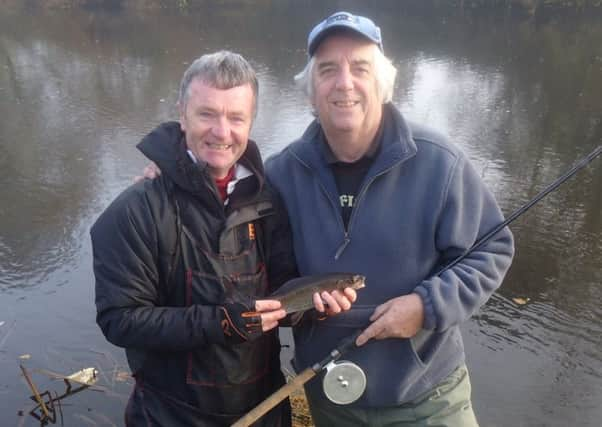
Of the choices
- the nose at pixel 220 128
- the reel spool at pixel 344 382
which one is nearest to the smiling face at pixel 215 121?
the nose at pixel 220 128

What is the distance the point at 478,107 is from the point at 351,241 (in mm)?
12965

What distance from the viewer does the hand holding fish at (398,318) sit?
2768 mm

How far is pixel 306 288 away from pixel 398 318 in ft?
1.62

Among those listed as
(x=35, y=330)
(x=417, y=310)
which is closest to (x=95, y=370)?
(x=35, y=330)

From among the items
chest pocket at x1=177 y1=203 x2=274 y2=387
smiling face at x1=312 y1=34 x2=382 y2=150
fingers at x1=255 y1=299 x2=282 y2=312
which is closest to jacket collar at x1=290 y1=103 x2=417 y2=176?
smiling face at x1=312 y1=34 x2=382 y2=150

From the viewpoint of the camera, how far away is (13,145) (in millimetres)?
12078

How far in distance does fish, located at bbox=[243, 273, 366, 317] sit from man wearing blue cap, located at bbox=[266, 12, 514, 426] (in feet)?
0.49

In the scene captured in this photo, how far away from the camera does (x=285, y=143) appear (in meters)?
11.6

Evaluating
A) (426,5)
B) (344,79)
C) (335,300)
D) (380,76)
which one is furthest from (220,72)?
(426,5)

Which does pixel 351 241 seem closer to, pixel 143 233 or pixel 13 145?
pixel 143 233

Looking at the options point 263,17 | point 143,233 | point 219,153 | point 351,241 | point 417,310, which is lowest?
point 263,17

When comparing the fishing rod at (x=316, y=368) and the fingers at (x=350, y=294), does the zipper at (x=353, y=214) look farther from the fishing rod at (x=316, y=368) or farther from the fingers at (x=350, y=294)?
the fishing rod at (x=316, y=368)

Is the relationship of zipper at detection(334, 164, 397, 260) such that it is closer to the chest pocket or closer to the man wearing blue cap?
the man wearing blue cap

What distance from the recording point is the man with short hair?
2553mm
